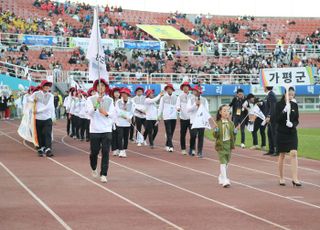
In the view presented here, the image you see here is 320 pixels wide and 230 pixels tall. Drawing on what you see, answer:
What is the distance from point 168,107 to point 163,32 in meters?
42.2

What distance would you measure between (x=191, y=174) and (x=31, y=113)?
21.9 ft

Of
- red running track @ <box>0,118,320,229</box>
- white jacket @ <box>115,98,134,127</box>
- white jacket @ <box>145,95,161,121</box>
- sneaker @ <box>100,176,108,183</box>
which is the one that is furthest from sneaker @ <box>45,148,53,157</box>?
sneaker @ <box>100,176,108,183</box>

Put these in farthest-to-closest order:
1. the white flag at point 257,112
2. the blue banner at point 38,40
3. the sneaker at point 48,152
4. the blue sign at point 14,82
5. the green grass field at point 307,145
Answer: the blue banner at point 38,40 < the blue sign at point 14,82 < the white flag at point 257,112 < the green grass field at point 307,145 < the sneaker at point 48,152

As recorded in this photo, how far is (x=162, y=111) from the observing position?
2189cm

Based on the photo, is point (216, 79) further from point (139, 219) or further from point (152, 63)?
point (139, 219)

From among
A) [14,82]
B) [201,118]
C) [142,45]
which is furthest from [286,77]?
[142,45]

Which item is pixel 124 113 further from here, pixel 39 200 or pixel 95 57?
pixel 39 200

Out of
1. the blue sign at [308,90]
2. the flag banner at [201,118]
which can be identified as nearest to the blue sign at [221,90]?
the blue sign at [308,90]

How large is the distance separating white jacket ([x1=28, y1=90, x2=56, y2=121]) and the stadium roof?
4142 centimetres

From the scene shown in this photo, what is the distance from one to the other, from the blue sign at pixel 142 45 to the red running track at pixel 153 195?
1462 inches

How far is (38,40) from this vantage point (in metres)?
52.1

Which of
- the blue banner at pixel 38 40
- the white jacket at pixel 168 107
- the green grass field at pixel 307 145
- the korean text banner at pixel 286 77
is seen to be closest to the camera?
the korean text banner at pixel 286 77

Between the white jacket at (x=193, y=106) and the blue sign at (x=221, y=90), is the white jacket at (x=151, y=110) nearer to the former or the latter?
the white jacket at (x=193, y=106)

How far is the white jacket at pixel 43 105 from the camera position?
19906mm
